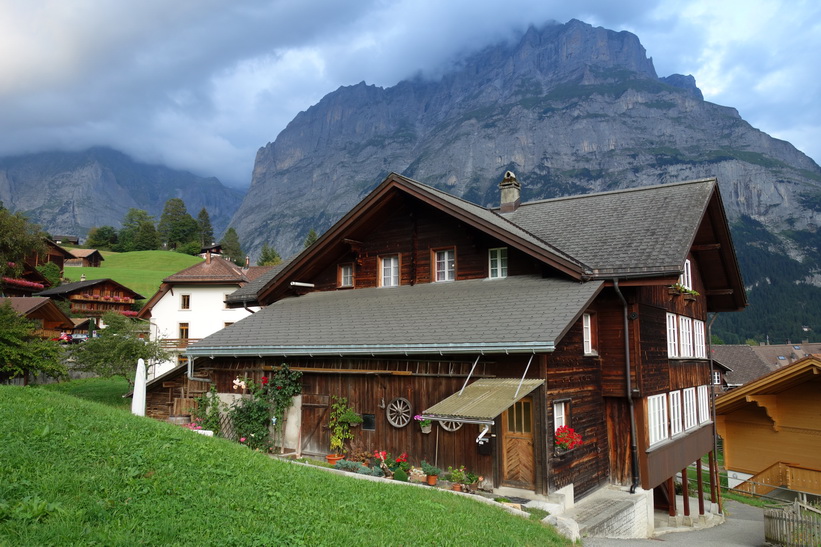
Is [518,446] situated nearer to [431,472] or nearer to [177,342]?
[431,472]

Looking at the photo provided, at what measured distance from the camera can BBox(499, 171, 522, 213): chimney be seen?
21906 millimetres

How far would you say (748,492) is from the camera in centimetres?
2461

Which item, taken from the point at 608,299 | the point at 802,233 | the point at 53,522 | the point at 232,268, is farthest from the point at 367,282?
the point at 802,233

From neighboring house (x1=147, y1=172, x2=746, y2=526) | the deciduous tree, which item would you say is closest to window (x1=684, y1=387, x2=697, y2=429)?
neighboring house (x1=147, y1=172, x2=746, y2=526)

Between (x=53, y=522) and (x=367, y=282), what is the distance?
1398 centimetres

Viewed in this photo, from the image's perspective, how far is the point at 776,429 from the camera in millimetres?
21953

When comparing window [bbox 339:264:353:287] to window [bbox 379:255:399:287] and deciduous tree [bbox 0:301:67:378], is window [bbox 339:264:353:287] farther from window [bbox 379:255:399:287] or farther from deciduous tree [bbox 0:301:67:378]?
deciduous tree [bbox 0:301:67:378]

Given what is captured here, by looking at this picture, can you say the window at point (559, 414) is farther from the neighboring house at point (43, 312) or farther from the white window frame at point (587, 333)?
the neighboring house at point (43, 312)

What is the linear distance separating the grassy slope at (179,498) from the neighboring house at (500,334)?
2731mm

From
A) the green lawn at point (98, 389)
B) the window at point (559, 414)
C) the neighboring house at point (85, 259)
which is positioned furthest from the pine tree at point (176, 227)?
the window at point (559, 414)

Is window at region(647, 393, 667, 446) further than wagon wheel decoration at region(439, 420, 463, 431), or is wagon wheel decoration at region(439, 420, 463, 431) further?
window at region(647, 393, 667, 446)

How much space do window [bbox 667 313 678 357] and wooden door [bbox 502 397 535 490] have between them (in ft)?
24.6

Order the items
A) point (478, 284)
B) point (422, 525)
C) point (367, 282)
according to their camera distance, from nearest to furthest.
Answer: point (422, 525) → point (478, 284) → point (367, 282)

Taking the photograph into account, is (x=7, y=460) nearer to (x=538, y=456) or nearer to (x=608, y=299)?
(x=538, y=456)
